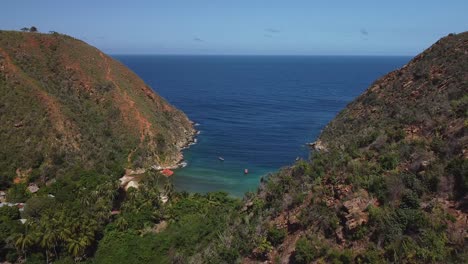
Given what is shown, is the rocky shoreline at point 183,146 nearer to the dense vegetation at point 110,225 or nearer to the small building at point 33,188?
the small building at point 33,188

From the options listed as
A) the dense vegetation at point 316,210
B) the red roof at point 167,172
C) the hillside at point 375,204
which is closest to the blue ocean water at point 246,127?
the red roof at point 167,172

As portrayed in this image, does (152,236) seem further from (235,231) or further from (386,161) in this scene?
(386,161)

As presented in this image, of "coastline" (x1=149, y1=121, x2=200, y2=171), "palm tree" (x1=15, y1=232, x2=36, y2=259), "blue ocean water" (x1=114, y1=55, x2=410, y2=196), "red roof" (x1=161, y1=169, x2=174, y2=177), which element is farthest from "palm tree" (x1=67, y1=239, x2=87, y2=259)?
"coastline" (x1=149, y1=121, x2=200, y2=171)

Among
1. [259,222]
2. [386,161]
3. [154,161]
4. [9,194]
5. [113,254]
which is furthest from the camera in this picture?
[154,161]

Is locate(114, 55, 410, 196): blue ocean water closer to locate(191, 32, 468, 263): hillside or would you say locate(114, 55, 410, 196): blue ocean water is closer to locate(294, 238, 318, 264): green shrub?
locate(191, 32, 468, 263): hillside

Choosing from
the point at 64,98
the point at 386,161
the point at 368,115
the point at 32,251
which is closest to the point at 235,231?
the point at 386,161

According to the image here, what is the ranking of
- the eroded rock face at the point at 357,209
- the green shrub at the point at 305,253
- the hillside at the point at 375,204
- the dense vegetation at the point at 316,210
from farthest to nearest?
the eroded rock face at the point at 357,209 → the green shrub at the point at 305,253 → the dense vegetation at the point at 316,210 → the hillside at the point at 375,204
